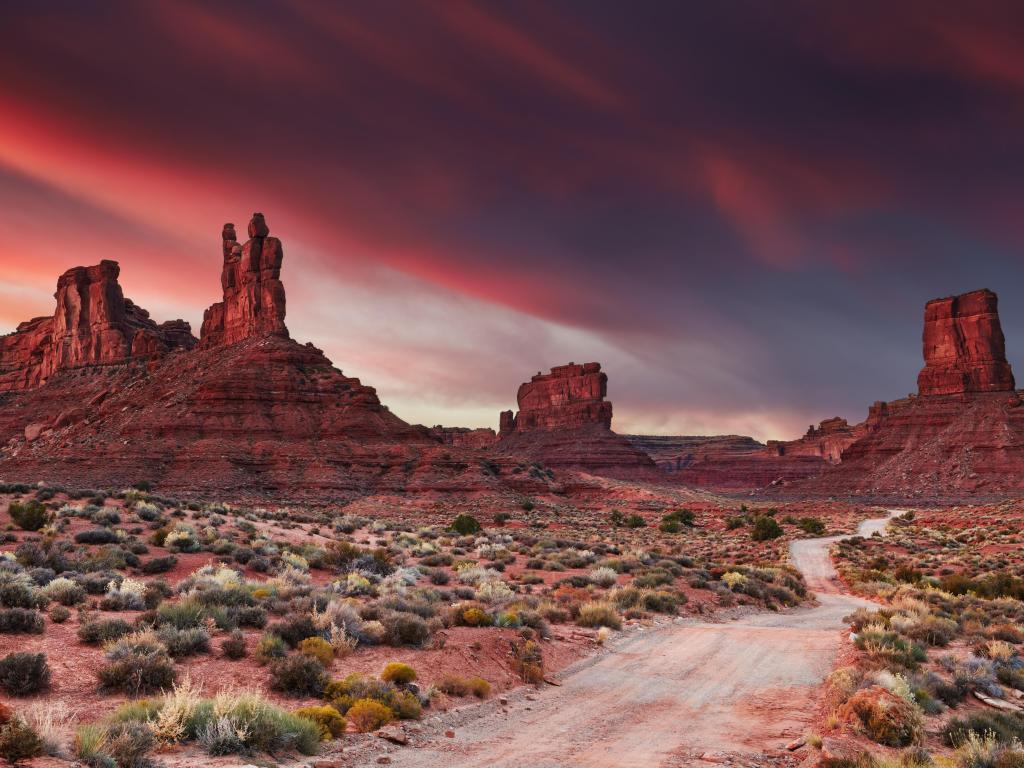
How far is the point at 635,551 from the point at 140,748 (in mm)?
26977

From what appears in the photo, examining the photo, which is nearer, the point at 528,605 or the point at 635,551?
the point at 528,605

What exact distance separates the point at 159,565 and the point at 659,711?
1526cm

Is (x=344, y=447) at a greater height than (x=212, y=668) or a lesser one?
greater

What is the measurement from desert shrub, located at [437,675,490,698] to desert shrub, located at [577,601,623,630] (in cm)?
677

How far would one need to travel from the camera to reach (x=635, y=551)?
31797mm

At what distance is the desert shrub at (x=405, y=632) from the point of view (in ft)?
42.6

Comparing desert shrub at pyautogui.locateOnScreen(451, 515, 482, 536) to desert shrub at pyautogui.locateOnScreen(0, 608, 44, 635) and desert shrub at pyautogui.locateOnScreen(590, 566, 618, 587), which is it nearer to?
desert shrub at pyautogui.locateOnScreen(590, 566, 618, 587)

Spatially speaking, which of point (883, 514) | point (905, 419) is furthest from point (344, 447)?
point (905, 419)

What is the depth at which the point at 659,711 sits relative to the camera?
10992 mm

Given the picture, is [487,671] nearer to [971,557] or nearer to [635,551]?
[635,551]

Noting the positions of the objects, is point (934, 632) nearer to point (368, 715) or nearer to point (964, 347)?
point (368, 715)

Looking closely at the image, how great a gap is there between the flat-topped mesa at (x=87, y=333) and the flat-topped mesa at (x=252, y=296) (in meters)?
20.2

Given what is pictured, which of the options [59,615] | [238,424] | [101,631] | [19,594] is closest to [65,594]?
[19,594]

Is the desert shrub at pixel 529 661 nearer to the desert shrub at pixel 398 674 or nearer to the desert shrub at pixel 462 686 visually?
the desert shrub at pixel 462 686
